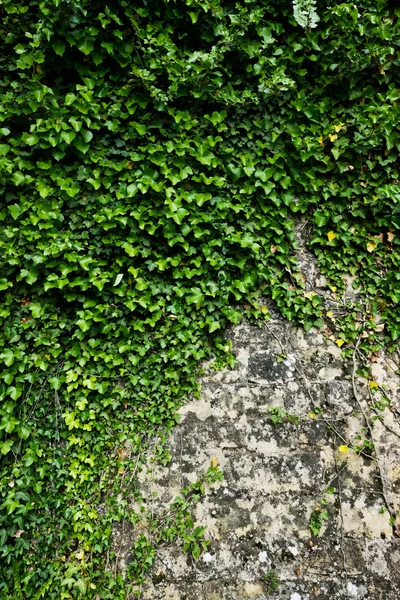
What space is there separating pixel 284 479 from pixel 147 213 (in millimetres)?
2267

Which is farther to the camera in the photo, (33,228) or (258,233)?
(258,233)

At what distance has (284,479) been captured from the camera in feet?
9.00

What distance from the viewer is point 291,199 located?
2.93 metres

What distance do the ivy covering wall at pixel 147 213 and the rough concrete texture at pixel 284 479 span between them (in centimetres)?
20

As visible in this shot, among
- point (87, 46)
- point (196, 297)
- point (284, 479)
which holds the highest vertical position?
point (87, 46)

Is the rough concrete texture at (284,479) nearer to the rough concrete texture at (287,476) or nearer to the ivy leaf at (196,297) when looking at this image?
the rough concrete texture at (287,476)

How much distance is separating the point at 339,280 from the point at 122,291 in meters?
1.75

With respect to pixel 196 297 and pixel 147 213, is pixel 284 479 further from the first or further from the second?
pixel 147 213

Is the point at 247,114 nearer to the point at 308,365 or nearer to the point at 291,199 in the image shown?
the point at 291,199

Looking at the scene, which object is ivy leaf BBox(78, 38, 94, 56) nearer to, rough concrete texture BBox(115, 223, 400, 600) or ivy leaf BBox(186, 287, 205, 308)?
ivy leaf BBox(186, 287, 205, 308)

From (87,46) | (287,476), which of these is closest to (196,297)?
(287,476)

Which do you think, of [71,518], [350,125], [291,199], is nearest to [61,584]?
[71,518]

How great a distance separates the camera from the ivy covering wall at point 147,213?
2.65 metres

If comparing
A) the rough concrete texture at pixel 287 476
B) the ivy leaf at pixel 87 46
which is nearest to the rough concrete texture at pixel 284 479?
the rough concrete texture at pixel 287 476
